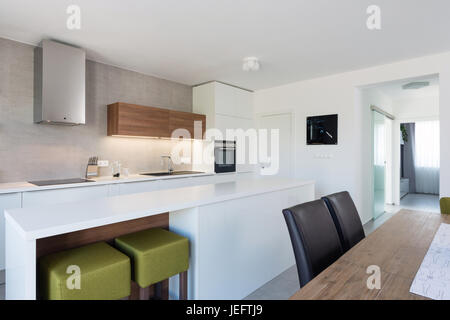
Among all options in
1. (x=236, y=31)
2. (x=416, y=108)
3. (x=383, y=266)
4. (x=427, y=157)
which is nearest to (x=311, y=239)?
(x=383, y=266)

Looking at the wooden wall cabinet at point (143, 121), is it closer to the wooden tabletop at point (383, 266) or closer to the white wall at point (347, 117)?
the white wall at point (347, 117)

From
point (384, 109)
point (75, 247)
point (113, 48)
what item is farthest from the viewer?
point (384, 109)

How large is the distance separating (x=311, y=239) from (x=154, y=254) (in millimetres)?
840

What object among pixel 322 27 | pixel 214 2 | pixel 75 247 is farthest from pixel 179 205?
pixel 322 27

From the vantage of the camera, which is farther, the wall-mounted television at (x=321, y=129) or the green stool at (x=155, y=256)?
the wall-mounted television at (x=321, y=129)

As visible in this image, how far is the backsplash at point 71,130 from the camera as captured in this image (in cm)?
282

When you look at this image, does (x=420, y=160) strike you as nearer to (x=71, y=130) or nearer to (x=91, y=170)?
(x=91, y=170)

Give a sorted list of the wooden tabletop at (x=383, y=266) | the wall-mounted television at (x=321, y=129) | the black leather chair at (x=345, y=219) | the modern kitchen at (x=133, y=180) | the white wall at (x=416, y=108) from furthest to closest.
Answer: the white wall at (x=416, y=108) → the wall-mounted television at (x=321, y=129) → the black leather chair at (x=345, y=219) → the modern kitchen at (x=133, y=180) → the wooden tabletop at (x=383, y=266)

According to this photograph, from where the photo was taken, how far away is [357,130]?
3.88m

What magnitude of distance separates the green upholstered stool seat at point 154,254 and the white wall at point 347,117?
3.14 metres

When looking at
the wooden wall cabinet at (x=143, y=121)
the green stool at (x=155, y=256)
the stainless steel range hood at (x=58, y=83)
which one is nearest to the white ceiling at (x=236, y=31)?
the stainless steel range hood at (x=58, y=83)

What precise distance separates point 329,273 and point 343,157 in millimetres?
3338

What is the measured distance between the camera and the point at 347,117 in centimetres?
391

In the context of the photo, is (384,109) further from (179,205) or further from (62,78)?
(62,78)
